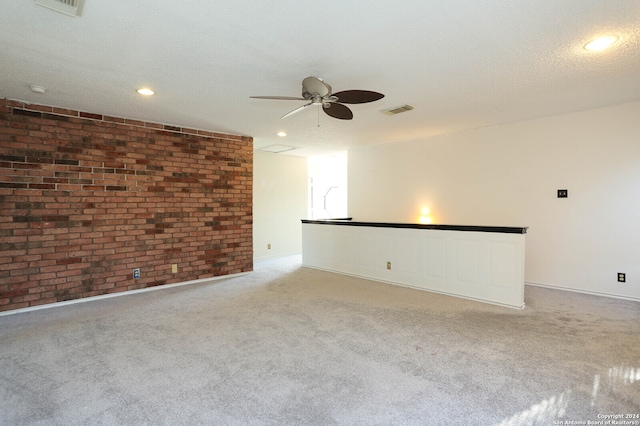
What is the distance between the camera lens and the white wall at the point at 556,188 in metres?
3.95

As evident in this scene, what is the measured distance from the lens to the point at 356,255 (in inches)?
207

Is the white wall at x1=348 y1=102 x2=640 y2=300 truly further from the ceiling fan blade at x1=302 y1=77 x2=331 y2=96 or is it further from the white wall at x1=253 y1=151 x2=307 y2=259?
the ceiling fan blade at x1=302 y1=77 x2=331 y2=96

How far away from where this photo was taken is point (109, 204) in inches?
168

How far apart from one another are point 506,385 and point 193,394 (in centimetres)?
198

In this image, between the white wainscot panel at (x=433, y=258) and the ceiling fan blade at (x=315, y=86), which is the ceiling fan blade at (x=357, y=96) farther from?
the white wainscot panel at (x=433, y=258)

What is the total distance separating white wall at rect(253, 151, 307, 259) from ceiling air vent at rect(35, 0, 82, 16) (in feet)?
16.8

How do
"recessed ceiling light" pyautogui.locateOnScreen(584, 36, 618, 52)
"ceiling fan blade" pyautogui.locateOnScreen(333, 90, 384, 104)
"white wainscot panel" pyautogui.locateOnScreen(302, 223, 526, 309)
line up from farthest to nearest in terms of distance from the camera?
"white wainscot panel" pyautogui.locateOnScreen(302, 223, 526, 309)
"ceiling fan blade" pyautogui.locateOnScreen(333, 90, 384, 104)
"recessed ceiling light" pyautogui.locateOnScreen(584, 36, 618, 52)

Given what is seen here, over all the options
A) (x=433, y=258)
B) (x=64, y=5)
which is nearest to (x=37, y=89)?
(x=64, y=5)

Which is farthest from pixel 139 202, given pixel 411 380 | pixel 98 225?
pixel 411 380

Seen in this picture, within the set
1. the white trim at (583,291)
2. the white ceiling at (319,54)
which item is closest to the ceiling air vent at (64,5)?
the white ceiling at (319,54)

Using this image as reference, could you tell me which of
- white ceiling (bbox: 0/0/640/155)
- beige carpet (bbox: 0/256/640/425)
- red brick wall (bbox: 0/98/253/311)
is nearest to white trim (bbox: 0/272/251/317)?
red brick wall (bbox: 0/98/253/311)

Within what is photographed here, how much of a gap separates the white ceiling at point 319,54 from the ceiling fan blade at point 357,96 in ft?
0.94

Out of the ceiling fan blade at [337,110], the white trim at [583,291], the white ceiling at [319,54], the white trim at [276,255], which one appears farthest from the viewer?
the white trim at [276,255]

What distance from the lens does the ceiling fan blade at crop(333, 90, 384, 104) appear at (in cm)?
264
